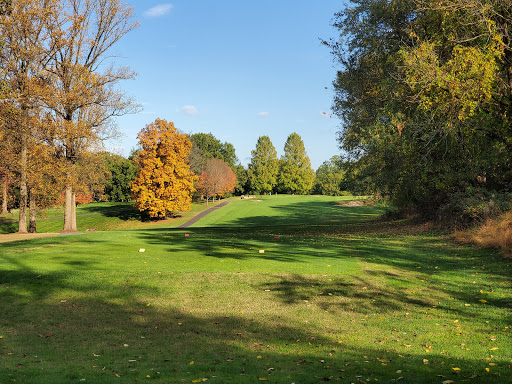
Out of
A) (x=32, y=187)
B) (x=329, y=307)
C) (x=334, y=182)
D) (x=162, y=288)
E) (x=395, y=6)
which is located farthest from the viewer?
(x=334, y=182)

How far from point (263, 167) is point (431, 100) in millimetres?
86365

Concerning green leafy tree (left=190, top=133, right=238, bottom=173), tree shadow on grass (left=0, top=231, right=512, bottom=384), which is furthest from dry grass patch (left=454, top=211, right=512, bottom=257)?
green leafy tree (left=190, top=133, right=238, bottom=173)

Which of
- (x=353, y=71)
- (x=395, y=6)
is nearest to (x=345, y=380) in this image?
(x=395, y=6)

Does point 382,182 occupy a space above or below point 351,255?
above

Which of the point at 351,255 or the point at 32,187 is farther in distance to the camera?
the point at 32,187

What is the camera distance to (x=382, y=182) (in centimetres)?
2450

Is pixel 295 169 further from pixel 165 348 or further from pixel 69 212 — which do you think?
pixel 165 348

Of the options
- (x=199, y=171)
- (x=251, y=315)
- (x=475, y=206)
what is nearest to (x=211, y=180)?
(x=199, y=171)

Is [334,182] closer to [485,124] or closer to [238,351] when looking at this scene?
[485,124]

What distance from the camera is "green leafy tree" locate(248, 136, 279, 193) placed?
100 meters

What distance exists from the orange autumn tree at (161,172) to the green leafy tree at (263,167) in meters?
49.0

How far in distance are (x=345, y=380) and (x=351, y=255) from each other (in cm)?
1076

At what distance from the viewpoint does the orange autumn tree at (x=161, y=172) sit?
4938 centimetres

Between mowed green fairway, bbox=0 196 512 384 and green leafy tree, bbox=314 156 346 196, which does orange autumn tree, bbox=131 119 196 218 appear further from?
green leafy tree, bbox=314 156 346 196
